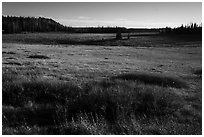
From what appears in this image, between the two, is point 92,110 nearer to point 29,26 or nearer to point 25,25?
point 29,26

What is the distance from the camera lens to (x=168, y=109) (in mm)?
8758

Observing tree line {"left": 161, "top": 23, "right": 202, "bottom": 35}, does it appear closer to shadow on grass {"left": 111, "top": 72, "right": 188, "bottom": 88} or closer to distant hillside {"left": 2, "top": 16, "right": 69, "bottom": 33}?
distant hillside {"left": 2, "top": 16, "right": 69, "bottom": 33}

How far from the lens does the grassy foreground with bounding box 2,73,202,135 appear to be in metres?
7.06

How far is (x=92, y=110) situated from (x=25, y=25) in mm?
139584

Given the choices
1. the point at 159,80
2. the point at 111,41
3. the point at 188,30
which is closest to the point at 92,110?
the point at 159,80

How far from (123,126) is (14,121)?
3537 millimetres

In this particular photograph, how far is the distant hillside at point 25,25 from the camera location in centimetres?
12381

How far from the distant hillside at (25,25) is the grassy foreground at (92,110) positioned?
122 meters

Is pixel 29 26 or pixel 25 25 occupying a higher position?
pixel 25 25

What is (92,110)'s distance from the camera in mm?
8508

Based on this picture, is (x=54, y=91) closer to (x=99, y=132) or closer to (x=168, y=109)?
(x=99, y=132)

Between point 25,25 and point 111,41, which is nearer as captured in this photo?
point 111,41

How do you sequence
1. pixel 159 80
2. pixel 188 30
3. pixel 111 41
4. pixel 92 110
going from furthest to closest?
1. pixel 188 30
2. pixel 111 41
3. pixel 159 80
4. pixel 92 110

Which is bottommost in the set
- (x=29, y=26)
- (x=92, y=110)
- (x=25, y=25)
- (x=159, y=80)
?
(x=92, y=110)
